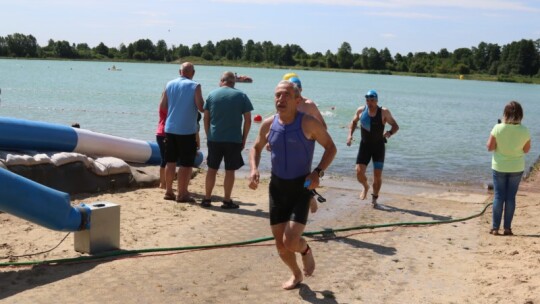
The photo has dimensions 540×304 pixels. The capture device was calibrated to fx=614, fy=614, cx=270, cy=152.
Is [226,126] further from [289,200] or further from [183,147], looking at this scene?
[289,200]

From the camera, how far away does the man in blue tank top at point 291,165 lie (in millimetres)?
5180

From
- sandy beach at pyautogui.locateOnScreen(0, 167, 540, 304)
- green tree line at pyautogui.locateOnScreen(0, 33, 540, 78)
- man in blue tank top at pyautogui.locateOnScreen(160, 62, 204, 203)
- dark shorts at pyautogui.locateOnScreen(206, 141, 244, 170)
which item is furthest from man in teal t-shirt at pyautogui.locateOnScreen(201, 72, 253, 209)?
green tree line at pyautogui.locateOnScreen(0, 33, 540, 78)

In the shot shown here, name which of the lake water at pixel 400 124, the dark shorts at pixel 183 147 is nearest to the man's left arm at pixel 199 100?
the dark shorts at pixel 183 147

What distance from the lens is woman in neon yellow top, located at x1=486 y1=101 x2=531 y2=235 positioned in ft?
25.3

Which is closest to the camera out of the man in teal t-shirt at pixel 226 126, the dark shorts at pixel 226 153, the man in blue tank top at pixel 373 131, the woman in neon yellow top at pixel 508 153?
the woman in neon yellow top at pixel 508 153

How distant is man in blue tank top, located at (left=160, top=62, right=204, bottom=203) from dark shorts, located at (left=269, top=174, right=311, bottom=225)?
3612 mm

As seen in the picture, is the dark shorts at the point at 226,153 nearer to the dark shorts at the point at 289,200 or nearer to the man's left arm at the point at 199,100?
the man's left arm at the point at 199,100

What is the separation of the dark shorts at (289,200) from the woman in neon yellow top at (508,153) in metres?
3.60

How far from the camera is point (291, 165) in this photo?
207 inches

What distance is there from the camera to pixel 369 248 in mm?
7180

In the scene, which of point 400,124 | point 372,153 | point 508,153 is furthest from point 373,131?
point 400,124

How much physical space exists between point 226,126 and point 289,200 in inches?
138

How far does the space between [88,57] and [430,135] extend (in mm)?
134314

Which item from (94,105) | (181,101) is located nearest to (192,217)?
(181,101)
